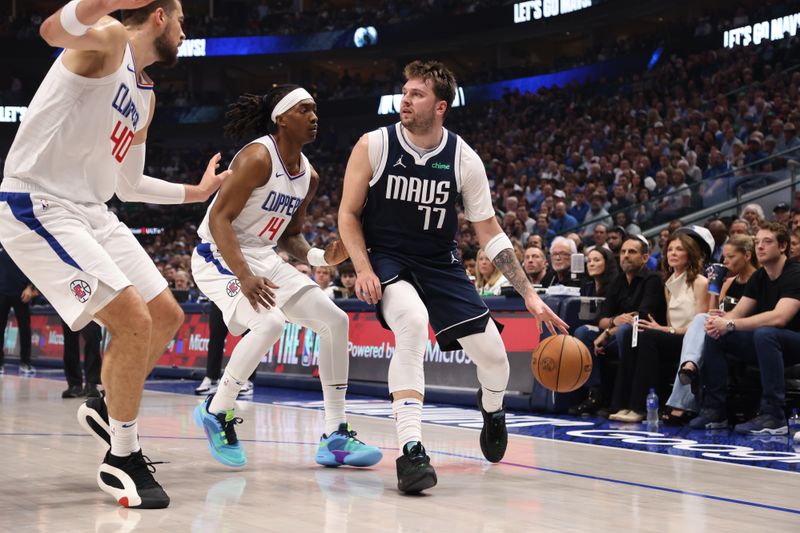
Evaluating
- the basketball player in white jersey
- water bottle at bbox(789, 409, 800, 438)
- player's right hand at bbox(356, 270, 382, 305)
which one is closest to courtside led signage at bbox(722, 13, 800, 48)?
water bottle at bbox(789, 409, 800, 438)

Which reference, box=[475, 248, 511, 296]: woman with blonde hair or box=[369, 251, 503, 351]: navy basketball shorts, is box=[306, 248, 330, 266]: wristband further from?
box=[475, 248, 511, 296]: woman with blonde hair

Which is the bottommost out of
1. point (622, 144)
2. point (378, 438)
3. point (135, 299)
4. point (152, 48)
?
point (378, 438)

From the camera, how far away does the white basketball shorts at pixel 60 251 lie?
11.9 ft

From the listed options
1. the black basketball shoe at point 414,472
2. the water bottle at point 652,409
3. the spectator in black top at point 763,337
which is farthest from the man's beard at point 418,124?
Answer: the water bottle at point 652,409

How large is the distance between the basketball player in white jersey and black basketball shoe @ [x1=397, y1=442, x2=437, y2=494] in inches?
29.6

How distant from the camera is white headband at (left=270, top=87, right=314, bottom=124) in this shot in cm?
523

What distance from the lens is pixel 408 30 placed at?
103 feet

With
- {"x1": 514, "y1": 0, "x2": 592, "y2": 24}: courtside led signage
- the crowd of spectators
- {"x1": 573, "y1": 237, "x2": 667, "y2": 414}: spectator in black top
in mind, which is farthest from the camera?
the crowd of spectators

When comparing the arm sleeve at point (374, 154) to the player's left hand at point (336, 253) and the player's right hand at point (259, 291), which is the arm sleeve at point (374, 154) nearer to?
the player's left hand at point (336, 253)

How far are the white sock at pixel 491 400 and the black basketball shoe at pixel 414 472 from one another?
901 millimetres

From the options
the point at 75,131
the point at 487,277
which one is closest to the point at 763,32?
the point at 487,277

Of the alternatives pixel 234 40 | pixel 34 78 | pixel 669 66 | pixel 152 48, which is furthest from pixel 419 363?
pixel 34 78

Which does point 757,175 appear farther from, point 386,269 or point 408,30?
point 408,30

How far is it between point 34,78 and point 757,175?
110 ft
